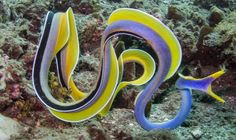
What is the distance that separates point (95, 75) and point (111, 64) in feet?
3.83

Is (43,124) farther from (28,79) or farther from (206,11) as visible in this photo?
(206,11)

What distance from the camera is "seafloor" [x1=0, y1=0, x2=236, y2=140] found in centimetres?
311

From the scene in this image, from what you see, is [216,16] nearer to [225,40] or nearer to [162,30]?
[225,40]

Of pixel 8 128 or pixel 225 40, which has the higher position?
pixel 225 40

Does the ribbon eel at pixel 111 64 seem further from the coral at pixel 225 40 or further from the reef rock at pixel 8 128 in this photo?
the coral at pixel 225 40

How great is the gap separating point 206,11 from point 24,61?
3.75 metres

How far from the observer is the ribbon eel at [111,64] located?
264 centimetres

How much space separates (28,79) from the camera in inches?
142

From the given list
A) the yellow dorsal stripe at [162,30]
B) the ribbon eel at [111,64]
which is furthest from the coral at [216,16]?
the yellow dorsal stripe at [162,30]

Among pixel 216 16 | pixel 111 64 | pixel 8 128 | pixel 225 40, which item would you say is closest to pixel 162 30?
pixel 111 64

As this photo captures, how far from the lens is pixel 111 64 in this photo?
290 cm

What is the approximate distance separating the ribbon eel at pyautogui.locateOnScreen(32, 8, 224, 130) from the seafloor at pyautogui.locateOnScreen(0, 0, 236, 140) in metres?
0.23

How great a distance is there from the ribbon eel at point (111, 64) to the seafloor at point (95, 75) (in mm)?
232

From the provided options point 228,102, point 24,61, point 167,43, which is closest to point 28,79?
point 24,61
